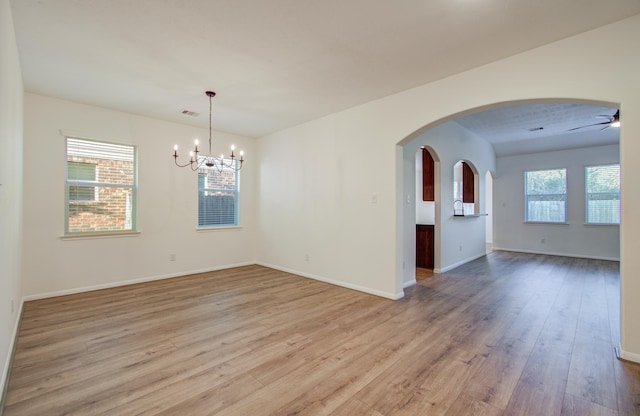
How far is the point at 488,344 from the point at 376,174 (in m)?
2.40

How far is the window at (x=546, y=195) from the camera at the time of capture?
7.56 meters

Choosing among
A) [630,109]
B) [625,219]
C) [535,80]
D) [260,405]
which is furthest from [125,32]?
[625,219]

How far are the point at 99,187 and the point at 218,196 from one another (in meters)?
1.95

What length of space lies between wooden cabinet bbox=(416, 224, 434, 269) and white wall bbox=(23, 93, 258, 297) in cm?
358

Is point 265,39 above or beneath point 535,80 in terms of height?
above

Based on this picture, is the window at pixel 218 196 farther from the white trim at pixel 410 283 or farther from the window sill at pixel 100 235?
the white trim at pixel 410 283

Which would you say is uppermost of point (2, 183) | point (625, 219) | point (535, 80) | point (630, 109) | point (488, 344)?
point (535, 80)

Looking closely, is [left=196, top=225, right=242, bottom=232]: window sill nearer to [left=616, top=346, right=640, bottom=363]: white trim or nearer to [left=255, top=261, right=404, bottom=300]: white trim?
[left=255, top=261, right=404, bottom=300]: white trim

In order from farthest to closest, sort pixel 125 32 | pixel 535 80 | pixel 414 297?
pixel 414 297
pixel 535 80
pixel 125 32

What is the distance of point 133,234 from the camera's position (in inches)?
186

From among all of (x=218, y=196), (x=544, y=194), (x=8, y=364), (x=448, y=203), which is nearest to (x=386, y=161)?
(x=448, y=203)

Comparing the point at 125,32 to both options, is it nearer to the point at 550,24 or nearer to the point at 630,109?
the point at 550,24

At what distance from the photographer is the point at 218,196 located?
5.89m

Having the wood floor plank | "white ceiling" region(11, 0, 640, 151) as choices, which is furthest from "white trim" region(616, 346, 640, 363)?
"white ceiling" region(11, 0, 640, 151)
